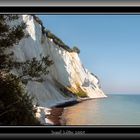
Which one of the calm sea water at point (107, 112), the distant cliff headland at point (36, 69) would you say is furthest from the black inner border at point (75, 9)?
the calm sea water at point (107, 112)

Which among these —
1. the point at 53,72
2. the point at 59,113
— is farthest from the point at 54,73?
the point at 59,113

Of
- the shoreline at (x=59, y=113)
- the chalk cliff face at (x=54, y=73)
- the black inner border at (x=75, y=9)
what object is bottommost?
the shoreline at (x=59, y=113)

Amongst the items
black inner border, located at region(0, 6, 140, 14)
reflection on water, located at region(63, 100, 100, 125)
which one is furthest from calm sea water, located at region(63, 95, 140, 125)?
black inner border, located at region(0, 6, 140, 14)

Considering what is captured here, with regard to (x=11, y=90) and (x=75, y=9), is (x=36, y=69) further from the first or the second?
(x=75, y=9)

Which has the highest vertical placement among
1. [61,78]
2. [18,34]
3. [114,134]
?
[18,34]

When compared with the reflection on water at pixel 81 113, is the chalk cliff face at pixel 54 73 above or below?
above

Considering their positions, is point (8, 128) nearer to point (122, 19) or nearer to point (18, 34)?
point (18, 34)

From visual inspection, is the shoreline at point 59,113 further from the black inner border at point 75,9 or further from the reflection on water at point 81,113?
the black inner border at point 75,9

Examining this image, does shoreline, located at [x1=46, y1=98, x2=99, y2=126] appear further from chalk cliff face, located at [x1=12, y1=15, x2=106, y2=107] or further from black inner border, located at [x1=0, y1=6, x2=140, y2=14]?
black inner border, located at [x1=0, y1=6, x2=140, y2=14]

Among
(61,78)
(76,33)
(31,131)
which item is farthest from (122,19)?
(31,131)
